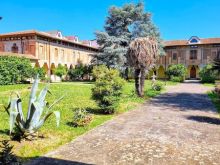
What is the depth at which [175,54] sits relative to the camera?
5231 centimetres

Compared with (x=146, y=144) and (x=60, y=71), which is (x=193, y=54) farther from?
(x=146, y=144)

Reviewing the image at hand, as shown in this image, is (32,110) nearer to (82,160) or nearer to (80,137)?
(80,137)

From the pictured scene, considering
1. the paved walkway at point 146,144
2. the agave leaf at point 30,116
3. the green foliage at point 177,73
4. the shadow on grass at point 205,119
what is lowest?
the paved walkway at point 146,144

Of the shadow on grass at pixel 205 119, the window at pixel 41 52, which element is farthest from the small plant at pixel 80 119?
the window at pixel 41 52

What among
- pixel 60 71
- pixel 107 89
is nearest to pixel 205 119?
pixel 107 89

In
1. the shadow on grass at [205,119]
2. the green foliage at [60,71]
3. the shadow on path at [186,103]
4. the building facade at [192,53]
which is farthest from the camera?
the building facade at [192,53]

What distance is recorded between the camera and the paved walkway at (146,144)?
566 centimetres

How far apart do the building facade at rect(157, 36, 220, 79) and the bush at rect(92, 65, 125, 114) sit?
40.6 meters

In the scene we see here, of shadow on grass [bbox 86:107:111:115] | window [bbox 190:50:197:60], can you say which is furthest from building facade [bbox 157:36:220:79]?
shadow on grass [bbox 86:107:111:115]

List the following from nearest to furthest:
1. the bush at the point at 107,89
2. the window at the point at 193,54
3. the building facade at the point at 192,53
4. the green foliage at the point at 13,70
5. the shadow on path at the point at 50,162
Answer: the shadow on path at the point at 50,162 < the bush at the point at 107,89 < the green foliage at the point at 13,70 < the building facade at the point at 192,53 < the window at the point at 193,54

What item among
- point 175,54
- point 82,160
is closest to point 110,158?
point 82,160

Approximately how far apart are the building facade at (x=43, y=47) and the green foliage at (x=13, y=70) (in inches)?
265

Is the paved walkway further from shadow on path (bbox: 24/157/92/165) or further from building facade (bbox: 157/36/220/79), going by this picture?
building facade (bbox: 157/36/220/79)

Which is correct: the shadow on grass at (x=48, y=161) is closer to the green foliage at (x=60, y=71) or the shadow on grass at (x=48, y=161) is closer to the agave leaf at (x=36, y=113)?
the agave leaf at (x=36, y=113)
